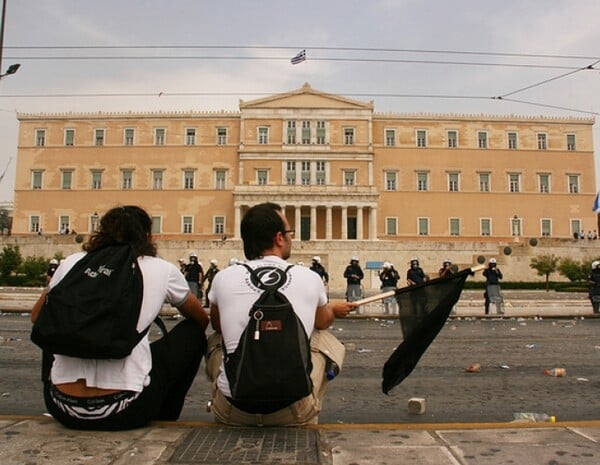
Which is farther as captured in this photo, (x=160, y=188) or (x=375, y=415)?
(x=160, y=188)

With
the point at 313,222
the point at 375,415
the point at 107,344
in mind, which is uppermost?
the point at 313,222

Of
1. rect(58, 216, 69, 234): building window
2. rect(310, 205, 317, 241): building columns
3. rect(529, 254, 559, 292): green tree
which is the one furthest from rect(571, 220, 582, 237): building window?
rect(58, 216, 69, 234): building window

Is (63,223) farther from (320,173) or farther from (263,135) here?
(320,173)

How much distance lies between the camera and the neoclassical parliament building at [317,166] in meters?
52.4

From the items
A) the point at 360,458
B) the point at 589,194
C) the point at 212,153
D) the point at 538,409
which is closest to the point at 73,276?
the point at 360,458

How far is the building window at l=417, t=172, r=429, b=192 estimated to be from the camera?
53.5 metres

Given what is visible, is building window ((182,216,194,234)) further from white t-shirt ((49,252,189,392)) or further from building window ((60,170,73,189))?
white t-shirt ((49,252,189,392))

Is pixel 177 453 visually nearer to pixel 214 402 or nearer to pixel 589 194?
pixel 214 402

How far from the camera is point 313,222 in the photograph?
162 ft

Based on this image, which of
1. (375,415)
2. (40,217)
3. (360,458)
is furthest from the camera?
(40,217)

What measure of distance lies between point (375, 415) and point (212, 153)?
5064cm

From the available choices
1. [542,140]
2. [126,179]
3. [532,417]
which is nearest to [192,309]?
[532,417]

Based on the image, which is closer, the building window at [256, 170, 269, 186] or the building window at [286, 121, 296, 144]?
the building window at [256, 170, 269, 186]

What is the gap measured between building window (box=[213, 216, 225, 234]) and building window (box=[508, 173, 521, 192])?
90.5ft
